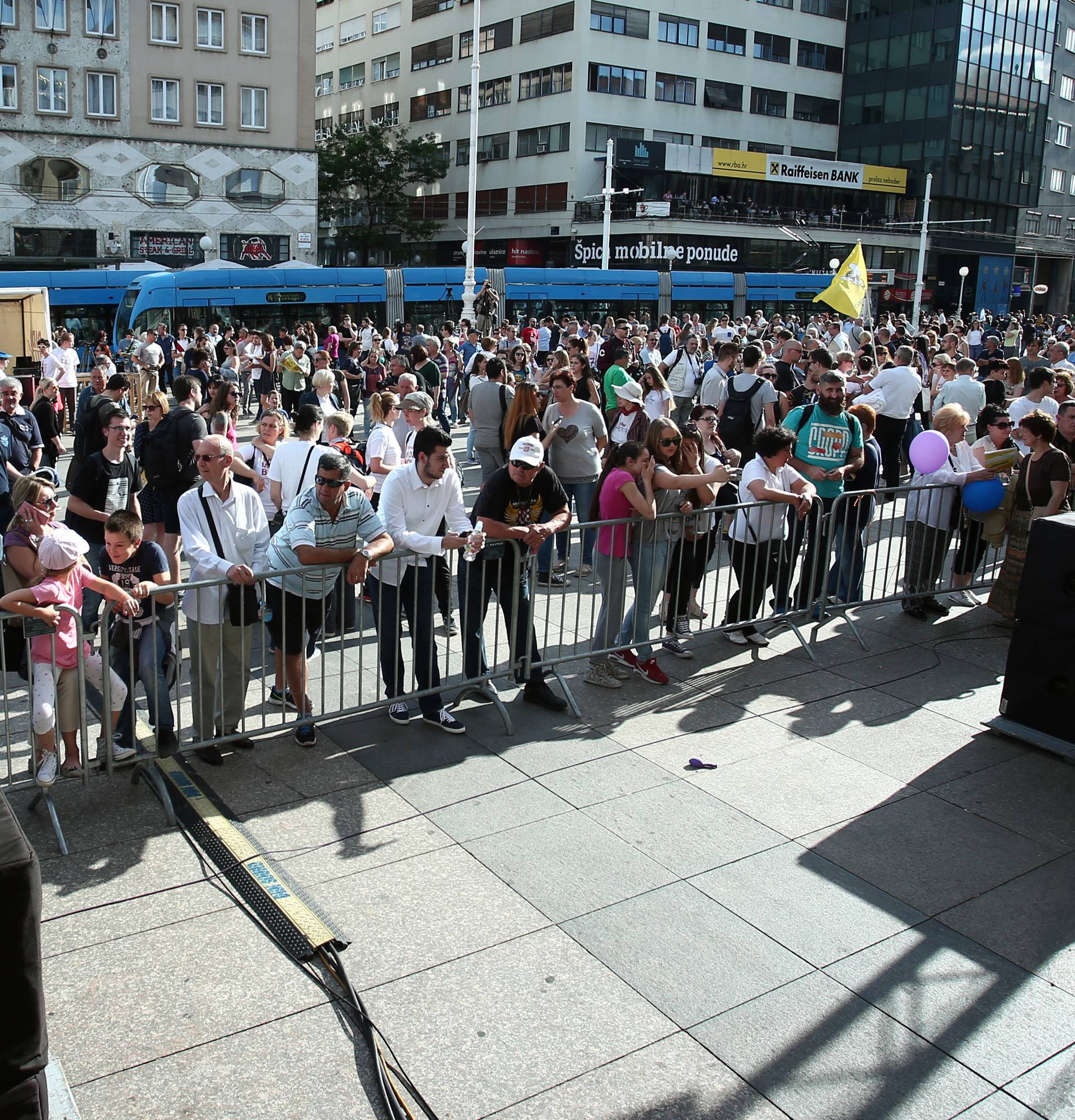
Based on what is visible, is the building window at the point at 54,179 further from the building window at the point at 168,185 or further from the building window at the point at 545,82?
the building window at the point at 545,82

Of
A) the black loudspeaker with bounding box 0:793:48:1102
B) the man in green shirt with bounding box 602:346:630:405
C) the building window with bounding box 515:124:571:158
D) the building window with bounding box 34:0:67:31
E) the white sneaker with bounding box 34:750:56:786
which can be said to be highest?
the building window with bounding box 34:0:67:31

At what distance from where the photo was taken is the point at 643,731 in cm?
681

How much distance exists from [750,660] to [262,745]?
3728mm

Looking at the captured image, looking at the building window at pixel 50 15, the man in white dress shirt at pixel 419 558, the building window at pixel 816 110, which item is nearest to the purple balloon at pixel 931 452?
the man in white dress shirt at pixel 419 558

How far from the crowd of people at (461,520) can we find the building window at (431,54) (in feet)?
195

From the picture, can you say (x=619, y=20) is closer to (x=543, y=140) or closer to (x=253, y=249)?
(x=543, y=140)

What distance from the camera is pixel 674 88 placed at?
201 feet

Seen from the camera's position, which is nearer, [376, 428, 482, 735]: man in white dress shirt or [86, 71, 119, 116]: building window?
[376, 428, 482, 735]: man in white dress shirt

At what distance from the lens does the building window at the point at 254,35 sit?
158ft

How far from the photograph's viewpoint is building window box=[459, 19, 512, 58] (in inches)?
2406

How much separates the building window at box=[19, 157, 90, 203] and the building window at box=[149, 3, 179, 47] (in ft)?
21.9

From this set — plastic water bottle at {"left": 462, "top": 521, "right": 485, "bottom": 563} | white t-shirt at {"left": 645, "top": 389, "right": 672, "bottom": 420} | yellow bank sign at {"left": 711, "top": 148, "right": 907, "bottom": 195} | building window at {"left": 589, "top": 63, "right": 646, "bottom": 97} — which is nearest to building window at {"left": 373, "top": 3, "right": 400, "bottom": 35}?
building window at {"left": 589, "top": 63, "right": 646, "bottom": 97}

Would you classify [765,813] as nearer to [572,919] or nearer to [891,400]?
[572,919]

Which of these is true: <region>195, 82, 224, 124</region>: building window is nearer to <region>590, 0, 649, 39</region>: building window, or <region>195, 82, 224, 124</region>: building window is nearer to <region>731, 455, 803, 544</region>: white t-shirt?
<region>590, 0, 649, 39</region>: building window
